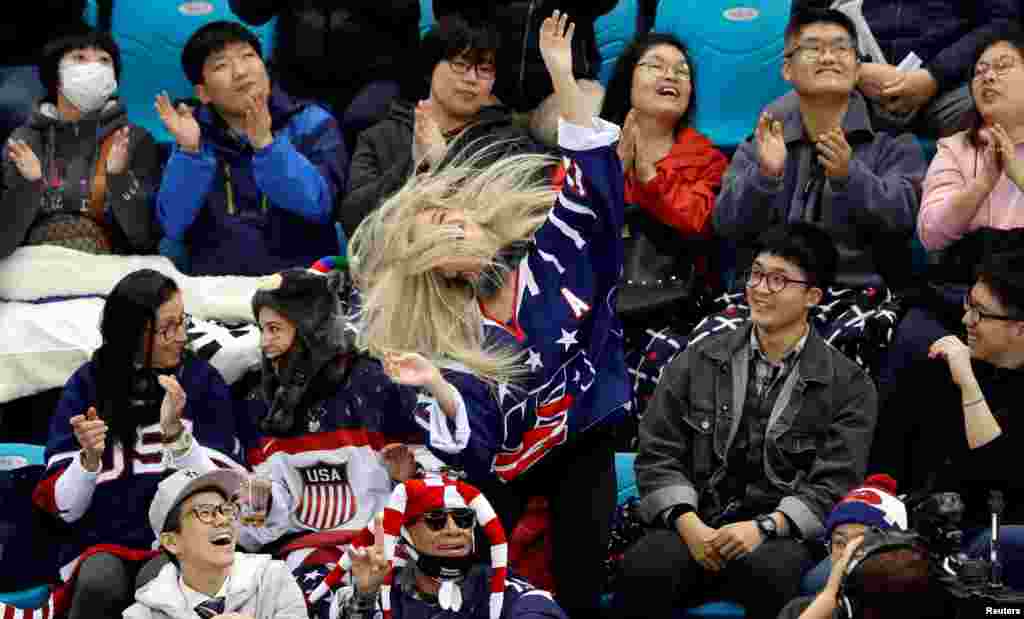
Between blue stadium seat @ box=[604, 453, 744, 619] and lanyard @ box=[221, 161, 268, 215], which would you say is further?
lanyard @ box=[221, 161, 268, 215]

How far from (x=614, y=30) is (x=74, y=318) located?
2.27 metres

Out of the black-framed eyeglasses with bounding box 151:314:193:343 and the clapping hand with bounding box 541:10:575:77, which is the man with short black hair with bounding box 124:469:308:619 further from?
the clapping hand with bounding box 541:10:575:77

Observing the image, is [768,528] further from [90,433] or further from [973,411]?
[90,433]

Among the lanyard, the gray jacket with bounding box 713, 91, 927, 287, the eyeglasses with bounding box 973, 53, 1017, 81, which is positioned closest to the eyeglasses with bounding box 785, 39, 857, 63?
the gray jacket with bounding box 713, 91, 927, 287

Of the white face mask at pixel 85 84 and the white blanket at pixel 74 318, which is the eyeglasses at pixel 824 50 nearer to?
the white blanket at pixel 74 318

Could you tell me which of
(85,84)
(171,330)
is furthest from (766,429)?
(85,84)

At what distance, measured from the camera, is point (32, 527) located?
258 inches

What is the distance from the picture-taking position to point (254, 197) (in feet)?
23.8

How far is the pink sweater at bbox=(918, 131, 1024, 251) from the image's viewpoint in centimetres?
A: 662

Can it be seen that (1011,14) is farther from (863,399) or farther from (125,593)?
(125,593)

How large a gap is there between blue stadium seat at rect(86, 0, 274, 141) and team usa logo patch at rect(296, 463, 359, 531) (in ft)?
7.66

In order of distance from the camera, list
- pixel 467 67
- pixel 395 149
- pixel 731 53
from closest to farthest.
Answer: pixel 467 67, pixel 395 149, pixel 731 53

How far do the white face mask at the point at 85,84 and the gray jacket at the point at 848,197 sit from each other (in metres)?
2.13

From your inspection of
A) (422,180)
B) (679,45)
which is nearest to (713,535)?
(422,180)
